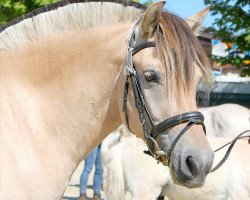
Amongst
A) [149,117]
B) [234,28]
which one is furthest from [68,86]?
[234,28]

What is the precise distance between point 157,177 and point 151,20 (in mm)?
3264

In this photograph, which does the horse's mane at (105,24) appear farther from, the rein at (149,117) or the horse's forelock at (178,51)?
the rein at (149,117)

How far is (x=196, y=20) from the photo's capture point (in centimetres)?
281

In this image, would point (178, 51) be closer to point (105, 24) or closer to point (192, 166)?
point (105, 24)

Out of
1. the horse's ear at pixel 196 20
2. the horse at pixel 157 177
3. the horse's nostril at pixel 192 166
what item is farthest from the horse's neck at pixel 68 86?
the horse at pixel 157 177

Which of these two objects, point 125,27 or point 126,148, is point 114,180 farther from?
point 125,27

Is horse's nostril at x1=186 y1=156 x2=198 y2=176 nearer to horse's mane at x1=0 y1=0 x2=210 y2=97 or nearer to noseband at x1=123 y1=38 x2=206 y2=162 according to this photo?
noseband at x1=123 y1=38 x2=206 y2=162

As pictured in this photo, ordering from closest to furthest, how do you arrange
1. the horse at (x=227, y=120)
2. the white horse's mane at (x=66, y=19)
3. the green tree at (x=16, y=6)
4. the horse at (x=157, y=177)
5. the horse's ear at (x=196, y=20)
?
1. the white horse's mane at (x=66, y=19)
2. the horse's ear at (x=196, y=20)
3. the horse at (x=157, y=177)
4. the horse at (x=227, y=120)
5. the green tree at (x=16, y=6)

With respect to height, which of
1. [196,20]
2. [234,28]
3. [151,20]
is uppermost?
[151,20]

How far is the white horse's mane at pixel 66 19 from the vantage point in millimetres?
2605

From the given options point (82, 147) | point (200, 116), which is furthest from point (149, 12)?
point (82, 147)

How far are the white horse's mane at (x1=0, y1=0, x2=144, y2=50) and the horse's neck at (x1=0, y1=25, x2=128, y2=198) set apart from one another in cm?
→ 6

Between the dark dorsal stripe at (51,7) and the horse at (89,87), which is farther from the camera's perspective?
the dark dorsal stripe at (51,7)

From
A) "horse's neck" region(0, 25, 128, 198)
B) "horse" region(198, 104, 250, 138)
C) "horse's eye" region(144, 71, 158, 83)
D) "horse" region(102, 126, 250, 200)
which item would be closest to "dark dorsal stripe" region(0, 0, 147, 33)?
"horse's neck" region(0, 25, 128, 198)
